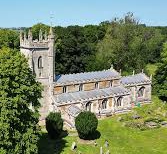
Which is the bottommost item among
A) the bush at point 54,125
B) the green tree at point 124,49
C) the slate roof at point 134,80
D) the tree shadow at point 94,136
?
the tree shadow at point 94,136

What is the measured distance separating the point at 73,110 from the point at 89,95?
17.7 ft

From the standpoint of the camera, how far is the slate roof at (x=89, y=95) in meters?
53.2

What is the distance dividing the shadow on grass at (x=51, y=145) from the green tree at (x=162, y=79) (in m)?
25.9

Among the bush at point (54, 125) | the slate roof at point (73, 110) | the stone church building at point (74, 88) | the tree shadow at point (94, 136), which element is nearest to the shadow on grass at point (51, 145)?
the bush at point (54, 125)

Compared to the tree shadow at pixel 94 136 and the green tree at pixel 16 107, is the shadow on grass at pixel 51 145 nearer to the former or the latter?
the tree shadow at pixel 94 136

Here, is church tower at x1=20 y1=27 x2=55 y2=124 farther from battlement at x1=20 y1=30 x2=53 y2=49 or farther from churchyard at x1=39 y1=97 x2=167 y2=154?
churchyard at x1=39 y1=97 x2=167 y2=154

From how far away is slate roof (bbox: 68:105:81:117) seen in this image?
5065 cm

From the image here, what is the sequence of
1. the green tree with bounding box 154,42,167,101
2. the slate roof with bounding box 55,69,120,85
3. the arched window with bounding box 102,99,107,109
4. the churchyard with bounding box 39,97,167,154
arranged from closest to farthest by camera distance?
the churchyard with bounding box 39,97,167,154 → the slate roof with bounding box 55,69,120,85 → the arched window with bounding box 102,99,107,109 → the green tree with bounding box 154,42,167,101

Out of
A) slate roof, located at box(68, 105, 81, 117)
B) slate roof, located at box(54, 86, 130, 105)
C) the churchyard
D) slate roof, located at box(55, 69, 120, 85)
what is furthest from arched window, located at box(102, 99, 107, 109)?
slate roof, located at box(68, 105, 81, 117)

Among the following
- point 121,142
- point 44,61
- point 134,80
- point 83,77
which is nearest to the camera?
point 121,142

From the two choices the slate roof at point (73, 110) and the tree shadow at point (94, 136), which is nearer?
the tree shadow at point (94, 136)

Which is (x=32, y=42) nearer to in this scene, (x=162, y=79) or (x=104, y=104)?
(x=104, y=104)

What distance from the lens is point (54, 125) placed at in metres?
45.6

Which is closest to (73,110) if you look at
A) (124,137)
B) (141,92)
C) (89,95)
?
(89,95)
